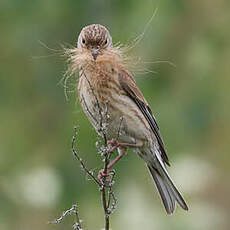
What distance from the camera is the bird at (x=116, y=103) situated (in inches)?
278

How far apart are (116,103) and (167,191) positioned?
2.84 ft

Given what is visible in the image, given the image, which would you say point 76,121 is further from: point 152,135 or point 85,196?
point 152,135

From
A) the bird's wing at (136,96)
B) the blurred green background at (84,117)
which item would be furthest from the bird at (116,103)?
the blurred green background at (84,117)

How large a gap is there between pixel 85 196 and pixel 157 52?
5.34ft

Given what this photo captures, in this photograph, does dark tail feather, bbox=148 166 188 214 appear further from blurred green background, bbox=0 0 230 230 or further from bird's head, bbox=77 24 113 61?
bird's head, bbox=77 24 113 61

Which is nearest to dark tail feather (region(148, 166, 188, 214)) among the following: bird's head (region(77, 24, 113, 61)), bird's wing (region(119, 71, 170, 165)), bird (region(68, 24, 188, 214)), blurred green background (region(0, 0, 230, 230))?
bird (region(68, 24, 188, 214))

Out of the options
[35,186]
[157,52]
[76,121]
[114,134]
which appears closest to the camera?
[114,134]

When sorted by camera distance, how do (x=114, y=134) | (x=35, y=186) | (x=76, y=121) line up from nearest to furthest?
(x=114, y=134), (x=35, y=186), (x=76, y=121)

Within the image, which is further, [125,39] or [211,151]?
[211,151]

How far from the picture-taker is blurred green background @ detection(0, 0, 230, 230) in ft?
28.8

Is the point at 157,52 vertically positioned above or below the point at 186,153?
above

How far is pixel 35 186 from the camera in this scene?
8.16 metres

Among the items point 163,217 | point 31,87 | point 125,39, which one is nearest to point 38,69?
point 31,87

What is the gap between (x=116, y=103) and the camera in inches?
288
